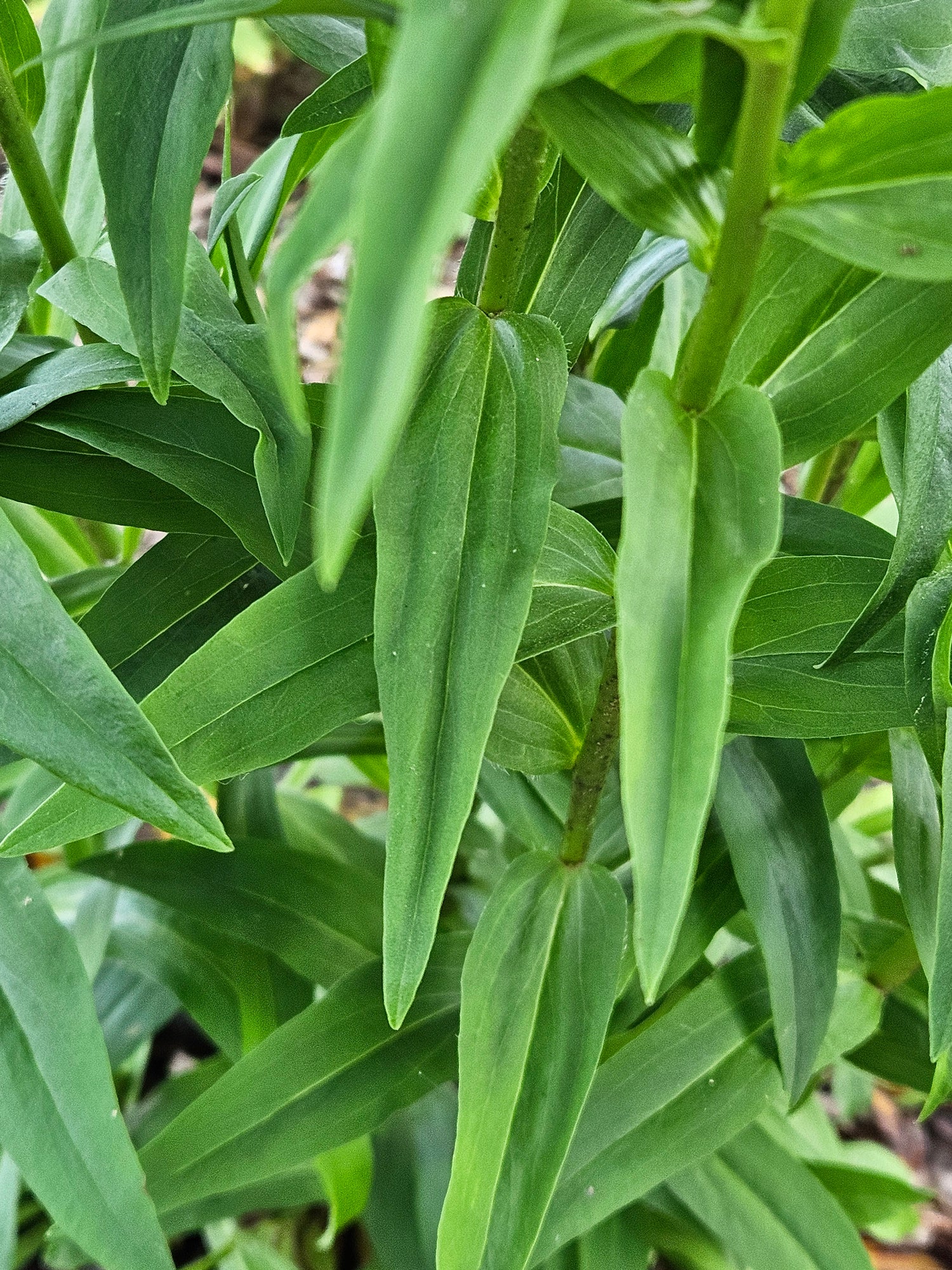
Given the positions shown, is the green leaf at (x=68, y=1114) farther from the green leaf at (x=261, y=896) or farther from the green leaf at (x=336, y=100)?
the green leaf at (x=336, y=100)

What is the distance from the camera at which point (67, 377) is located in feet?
1.26

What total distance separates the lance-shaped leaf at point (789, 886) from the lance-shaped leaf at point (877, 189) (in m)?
0.26

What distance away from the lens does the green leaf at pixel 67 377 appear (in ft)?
1.24

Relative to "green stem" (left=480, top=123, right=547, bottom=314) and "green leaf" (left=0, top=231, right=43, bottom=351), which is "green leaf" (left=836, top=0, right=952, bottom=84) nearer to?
"green stem" (left=480, top=123, right=547, bottom=314)

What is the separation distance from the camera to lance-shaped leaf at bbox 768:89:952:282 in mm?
233

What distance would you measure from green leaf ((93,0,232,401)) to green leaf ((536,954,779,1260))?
0.34m

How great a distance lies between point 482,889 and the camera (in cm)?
73

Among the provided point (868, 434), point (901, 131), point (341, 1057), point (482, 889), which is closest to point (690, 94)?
point (901, 131)

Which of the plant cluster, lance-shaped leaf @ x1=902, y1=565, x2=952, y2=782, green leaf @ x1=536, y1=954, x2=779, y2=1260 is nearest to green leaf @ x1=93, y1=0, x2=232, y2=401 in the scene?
the plant cluster

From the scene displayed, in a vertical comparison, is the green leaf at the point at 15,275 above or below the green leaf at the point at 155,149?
below


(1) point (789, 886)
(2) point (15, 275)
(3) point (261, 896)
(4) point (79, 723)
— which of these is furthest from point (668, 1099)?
(2) point (15, 275)

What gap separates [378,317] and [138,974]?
695 millimetres

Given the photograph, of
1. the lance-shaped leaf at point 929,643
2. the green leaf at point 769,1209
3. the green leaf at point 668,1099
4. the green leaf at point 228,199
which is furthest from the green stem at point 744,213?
the green leaf at point 769,1209

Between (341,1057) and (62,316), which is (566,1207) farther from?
(62,316)
